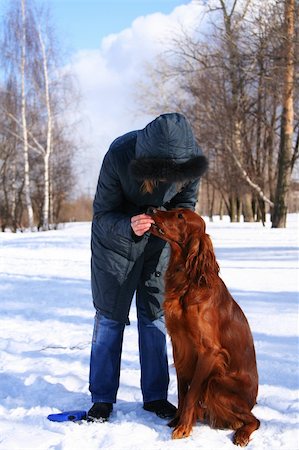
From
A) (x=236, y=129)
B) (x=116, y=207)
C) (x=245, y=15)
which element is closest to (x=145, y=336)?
(x=116, y=207)

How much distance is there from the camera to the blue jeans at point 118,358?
3.18 meters

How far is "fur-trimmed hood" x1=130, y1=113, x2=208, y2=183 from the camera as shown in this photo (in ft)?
8.93

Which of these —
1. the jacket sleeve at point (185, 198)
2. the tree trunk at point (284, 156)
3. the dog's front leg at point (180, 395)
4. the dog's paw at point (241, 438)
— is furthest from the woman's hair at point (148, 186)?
the tree trunk at point (284, 156)

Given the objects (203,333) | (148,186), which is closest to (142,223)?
(148,186)

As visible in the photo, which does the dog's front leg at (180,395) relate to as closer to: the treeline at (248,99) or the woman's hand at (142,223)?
the woman's hand at (142,223)

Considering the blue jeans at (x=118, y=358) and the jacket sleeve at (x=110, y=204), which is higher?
the jacket sleeve at (x=110, y=204)

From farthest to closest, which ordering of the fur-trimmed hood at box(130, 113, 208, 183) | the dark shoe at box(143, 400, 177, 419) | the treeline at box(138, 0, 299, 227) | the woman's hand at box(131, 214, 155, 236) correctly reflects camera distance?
the treeline at box(138, 0, 299, 227), the dark shoe at box(143, 400, 177, 419), the woman's hand at box(131, 214, 155, 236), the fur-trimmed hood at box(130, 113, 208, 183)

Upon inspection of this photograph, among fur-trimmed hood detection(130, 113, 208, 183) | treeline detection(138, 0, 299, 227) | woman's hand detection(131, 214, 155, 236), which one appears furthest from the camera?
treeline detection(138, 0, 299, 227)

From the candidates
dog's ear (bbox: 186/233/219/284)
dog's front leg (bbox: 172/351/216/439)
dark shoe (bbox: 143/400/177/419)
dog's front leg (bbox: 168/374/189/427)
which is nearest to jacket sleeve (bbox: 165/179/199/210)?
dog's ear (bbox: 186/233/219/284)

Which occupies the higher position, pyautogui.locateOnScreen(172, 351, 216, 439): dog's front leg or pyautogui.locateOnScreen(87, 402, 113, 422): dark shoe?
pyautogui.locateOnScreen(172, 351, 216, 439): dog's front leg

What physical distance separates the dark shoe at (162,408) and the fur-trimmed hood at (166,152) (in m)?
1.46

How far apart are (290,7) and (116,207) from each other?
9.06 m

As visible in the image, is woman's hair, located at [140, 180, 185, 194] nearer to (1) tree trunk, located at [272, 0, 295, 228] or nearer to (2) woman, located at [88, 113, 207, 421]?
(2) woman, located at [88, 113, 207, 421]

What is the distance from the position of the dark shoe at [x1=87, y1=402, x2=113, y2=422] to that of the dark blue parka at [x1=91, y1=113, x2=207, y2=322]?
1.80 feet
